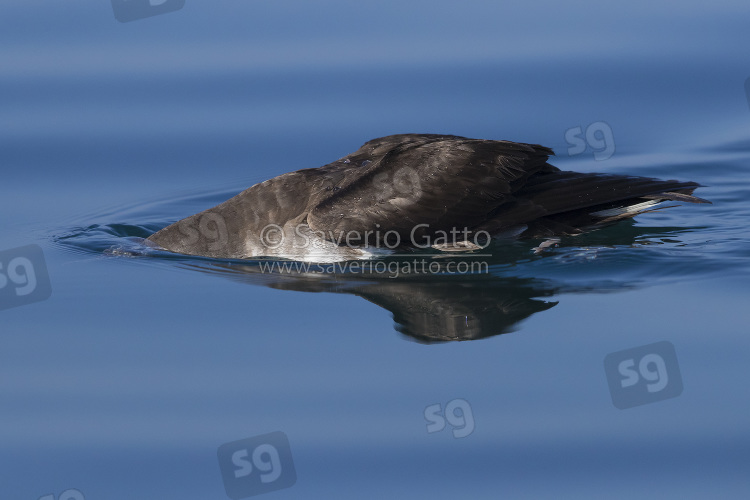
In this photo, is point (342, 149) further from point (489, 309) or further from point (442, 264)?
point (489, 309)

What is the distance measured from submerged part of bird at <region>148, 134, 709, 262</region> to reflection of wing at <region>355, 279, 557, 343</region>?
447 millimetres

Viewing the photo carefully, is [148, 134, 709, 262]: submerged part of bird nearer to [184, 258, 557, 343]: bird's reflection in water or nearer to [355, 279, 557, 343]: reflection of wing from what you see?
[184, 258, 557, 343]: bird's reflection in water

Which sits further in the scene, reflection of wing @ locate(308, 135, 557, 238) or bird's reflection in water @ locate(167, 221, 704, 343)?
reflection of wing @ locate(308, 135, 557, 238)

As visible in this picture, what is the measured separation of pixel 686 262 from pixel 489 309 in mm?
1596

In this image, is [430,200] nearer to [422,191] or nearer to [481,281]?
[422,191]

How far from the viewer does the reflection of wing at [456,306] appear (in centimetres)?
645

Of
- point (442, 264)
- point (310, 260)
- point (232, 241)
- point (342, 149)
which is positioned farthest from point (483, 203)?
point (342, 149)

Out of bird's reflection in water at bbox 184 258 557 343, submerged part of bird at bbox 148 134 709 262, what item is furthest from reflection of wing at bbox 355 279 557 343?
submerged part of bird at bbox 148 134 709 262

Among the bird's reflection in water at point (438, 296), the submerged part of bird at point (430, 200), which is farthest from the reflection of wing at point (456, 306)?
the submerged part of bird at point (430, 200)

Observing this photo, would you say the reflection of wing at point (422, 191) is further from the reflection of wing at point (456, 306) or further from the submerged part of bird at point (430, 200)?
the reflection of wing at point (456, 306)

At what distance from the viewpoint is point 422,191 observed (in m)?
7.32

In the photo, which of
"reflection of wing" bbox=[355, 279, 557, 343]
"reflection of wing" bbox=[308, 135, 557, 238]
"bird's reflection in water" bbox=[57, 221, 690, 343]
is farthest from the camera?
"reflection of wing" bbox=[308, 135, 557, 238]

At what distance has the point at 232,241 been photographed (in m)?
7.93

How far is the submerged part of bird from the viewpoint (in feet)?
24.0
